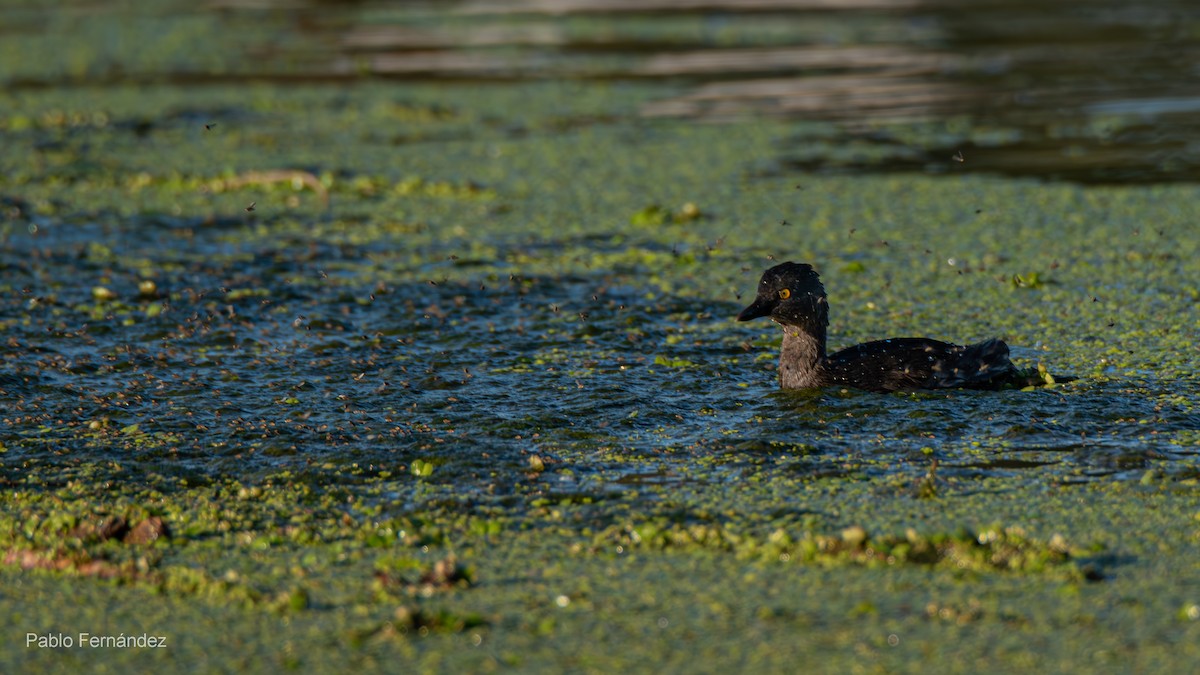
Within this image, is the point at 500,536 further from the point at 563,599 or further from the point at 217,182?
the point at 217,182

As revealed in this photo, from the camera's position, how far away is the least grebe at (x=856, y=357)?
783 cm

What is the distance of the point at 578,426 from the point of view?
7.57m

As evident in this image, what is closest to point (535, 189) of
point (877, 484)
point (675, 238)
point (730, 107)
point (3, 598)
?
point (675, 238)

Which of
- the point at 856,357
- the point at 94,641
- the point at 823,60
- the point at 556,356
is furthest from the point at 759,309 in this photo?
the point at 823,60

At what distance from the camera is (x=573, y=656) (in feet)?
16.5

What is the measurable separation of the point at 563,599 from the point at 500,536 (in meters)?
0.75

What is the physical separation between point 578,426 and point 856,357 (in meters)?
1.59

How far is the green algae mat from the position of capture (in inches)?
207

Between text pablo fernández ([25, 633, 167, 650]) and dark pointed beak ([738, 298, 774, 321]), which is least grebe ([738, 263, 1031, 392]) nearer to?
dark pointed beak ([738, 298, 774, 321])

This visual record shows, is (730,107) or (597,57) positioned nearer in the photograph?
(730,107)

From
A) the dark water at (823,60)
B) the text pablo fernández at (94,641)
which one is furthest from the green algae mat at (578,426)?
the dark water at (823,60)

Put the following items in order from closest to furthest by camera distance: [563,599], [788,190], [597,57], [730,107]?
[563,599]
[788,190]
[730,107]
[597,57]

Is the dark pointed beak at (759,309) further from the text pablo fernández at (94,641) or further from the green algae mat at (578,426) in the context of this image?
the text pablo fernández at (94,641)

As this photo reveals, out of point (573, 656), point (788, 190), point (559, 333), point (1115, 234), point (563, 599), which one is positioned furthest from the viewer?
point (788, 190)
